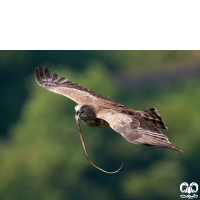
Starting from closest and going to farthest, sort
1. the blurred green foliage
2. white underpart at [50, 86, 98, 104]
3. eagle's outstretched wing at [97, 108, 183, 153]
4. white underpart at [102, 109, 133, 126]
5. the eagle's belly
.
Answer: eagle's outstretched wing at [97, 108, 183, 153], white underpart at [102, 109, 133, 126], the eagle's belly, white underpart at [50, 86, 98, 104], the blurred green foliage

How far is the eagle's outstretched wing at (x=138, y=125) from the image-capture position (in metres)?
10.7

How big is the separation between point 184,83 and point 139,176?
13.7 metres

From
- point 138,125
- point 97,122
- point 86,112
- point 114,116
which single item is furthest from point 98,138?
point 138,125

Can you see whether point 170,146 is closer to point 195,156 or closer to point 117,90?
point 195,156

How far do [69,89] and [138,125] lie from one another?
368 centimetres

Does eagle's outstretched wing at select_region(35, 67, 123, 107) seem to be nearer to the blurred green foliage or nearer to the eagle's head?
the eagle's head

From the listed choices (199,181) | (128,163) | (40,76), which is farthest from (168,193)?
(40,76)

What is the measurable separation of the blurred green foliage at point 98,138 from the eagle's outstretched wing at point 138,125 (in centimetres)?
3374

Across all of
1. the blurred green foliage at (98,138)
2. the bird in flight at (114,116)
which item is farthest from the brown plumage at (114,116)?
the blurred green foliage at (98,138)

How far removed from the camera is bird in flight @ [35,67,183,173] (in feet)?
35.6

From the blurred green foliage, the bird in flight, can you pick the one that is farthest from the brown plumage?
the blurred green foliage

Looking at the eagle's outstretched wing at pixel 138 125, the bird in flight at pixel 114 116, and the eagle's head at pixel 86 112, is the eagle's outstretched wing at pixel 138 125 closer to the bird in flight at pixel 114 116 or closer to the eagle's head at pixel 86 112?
the bird in flight at pixel 114 116

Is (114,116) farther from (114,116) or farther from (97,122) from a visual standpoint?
(97,122)

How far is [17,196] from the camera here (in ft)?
151
